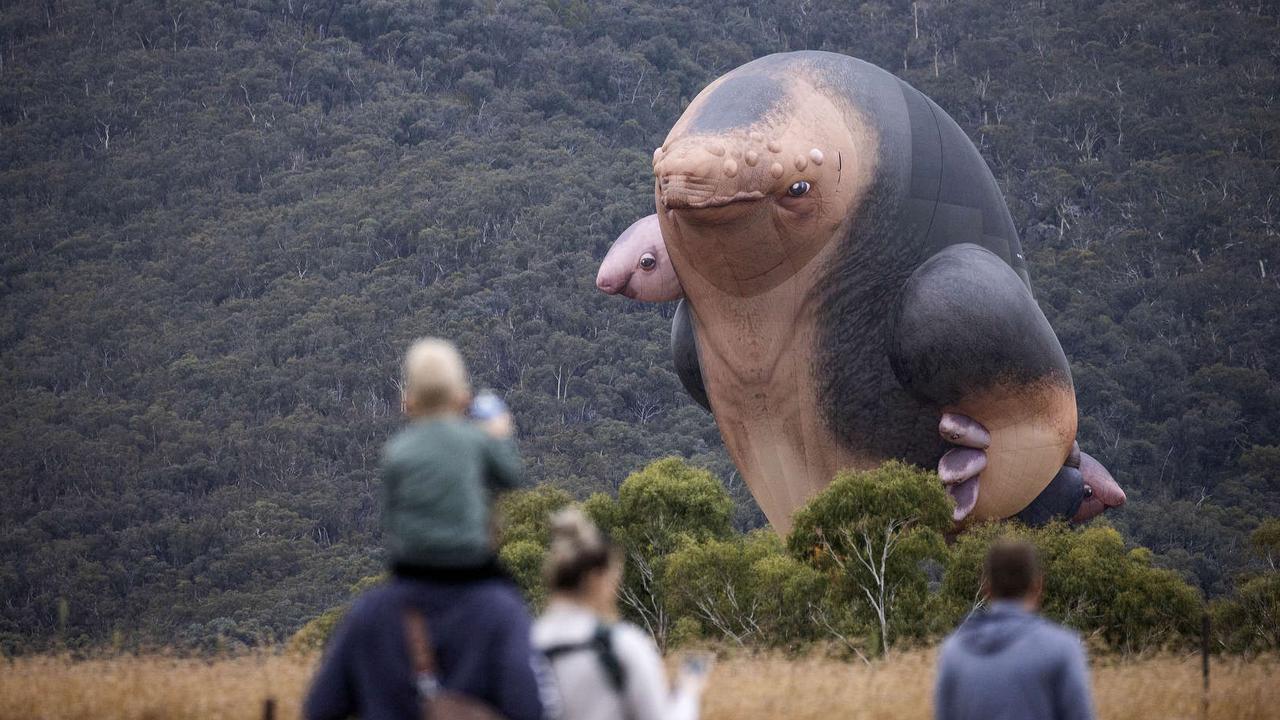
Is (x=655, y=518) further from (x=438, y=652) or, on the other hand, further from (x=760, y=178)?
(x=438, y=652)

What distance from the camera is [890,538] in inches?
643

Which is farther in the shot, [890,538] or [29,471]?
[29,471]

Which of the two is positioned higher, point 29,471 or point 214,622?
point 214,622

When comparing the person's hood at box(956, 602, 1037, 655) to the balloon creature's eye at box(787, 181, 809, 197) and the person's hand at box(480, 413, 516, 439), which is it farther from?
the balloon creature's eye at box(787, 181, 809, 197)

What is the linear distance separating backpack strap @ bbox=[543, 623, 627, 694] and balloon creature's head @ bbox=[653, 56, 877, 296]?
10.3 m

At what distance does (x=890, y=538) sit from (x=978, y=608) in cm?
98

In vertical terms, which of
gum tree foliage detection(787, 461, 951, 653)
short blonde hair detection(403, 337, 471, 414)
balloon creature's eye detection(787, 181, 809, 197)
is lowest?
gum tree foliage detection(787, 461, 951, 653)

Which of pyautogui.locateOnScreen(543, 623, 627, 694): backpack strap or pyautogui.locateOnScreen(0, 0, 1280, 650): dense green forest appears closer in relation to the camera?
pyautogui.locateOnScreen(543, 623, 627, 694): backpack strap

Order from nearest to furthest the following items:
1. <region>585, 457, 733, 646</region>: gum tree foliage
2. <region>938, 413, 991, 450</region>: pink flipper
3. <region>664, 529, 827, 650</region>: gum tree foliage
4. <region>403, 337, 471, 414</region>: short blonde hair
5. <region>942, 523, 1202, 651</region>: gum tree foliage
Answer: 1. <region>403, 337, 471, 414</region>: short blonde hair
2. <region>938, 413, 991, 450</region>: pink flipper
3. <region>664, 529, 827, 650</region>: gum tree foliage
4. <region>942, 523, 1202, 651</region>: gum tree foliage
5. <region>585, 457, 733, 646</region>: gum tree foliage

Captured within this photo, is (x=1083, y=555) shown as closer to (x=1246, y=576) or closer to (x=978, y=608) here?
(x=978, y=608)

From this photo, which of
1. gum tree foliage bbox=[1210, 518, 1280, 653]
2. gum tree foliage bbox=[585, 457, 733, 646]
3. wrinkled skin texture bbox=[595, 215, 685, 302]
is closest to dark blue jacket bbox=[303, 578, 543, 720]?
wrinkled skin texture bbox=[595, 215, 685, 302]

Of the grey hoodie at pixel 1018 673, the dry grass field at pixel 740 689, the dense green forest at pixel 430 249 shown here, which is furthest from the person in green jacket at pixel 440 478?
the dense green forest at pixel 430 249

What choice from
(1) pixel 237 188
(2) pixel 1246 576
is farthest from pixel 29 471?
(2) pixel 1246 576

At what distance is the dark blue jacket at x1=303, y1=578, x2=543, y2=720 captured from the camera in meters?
4.91
